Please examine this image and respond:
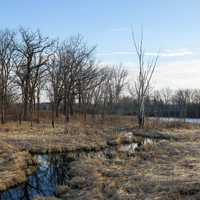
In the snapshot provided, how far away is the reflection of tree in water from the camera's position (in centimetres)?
1234

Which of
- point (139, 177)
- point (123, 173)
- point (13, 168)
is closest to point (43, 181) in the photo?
point (13, 168)

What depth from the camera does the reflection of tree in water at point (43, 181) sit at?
1234cm

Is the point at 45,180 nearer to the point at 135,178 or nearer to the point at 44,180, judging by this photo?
the point at 44,180

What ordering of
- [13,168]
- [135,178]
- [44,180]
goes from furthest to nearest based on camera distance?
[13,168]
[44,180]
[135,178]

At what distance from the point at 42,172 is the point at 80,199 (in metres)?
5.47

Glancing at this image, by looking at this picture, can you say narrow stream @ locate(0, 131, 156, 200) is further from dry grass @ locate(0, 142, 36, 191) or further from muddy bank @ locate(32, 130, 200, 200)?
muddy bank @ locate(32, 130, 200, 200)

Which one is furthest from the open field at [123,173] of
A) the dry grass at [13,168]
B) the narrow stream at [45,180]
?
the narrow stream at [45,180]

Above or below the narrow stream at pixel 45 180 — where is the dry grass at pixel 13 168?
above

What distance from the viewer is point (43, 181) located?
14445mm

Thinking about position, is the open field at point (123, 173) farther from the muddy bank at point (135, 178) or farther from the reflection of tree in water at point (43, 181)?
the reflection of tree in water at point (43, 181)

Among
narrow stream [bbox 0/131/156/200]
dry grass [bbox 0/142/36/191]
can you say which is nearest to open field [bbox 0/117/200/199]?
dry grass [bbox 0/142/36/191]

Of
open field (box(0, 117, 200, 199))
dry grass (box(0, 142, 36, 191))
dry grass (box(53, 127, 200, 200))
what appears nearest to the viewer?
dry grass (box(53, 127, 200, 200))

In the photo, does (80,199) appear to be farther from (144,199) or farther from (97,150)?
(97,150)

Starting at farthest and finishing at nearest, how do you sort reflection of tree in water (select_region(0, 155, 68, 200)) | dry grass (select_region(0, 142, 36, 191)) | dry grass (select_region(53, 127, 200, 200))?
1. dry grass (select_region(0, 142, 36, 191))
2. reflection of tree in water (select_region(0, 155, 68, 200))
3. dry grass (select_region(53, 127, 200, 200))
